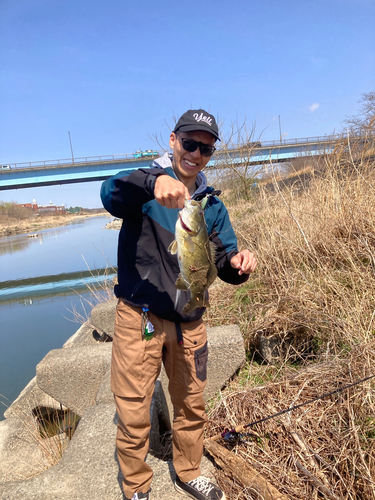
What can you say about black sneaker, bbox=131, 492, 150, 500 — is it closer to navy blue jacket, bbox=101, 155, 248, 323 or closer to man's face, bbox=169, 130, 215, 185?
navy blue jacket, bbox=101, 155, 248, 323

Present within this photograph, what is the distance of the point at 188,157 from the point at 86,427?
2.54 meters

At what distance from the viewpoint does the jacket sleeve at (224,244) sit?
2.42m

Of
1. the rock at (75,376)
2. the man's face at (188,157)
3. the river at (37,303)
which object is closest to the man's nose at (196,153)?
the man's face at (188,157)

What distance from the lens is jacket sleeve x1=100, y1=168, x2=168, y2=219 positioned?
5.88ft

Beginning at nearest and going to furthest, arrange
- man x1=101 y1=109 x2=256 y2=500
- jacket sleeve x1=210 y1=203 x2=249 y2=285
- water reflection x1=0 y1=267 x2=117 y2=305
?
man x1=101 y1=109 x2=256 y2=500 < jacket sleeve x1=210 y1=203 x2=249 y2=285 < water reflection x1=0 y1=267 x2=117 y2=305

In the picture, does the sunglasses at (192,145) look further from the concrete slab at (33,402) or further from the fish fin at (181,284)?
the concrete slab at (33,402)

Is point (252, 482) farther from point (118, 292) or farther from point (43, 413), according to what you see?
point (43, 413)

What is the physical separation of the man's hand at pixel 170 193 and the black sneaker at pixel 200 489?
6.71 feet

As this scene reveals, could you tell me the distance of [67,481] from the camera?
2.23 metres

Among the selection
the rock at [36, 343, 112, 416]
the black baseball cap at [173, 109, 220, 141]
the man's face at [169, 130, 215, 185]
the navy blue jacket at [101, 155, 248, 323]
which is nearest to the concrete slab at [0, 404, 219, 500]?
the rock at [36, 343, 112, 416]

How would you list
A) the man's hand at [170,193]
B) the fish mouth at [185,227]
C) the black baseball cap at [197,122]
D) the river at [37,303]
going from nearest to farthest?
the man's hand at [170,193], the fish mouth at [185,227], the black baseball cap at [197,122], the river at [37,303]

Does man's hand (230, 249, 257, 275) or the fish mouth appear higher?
the fish mouth

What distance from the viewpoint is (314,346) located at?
136 inches

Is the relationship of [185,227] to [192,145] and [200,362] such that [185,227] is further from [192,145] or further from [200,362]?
[200,362]
